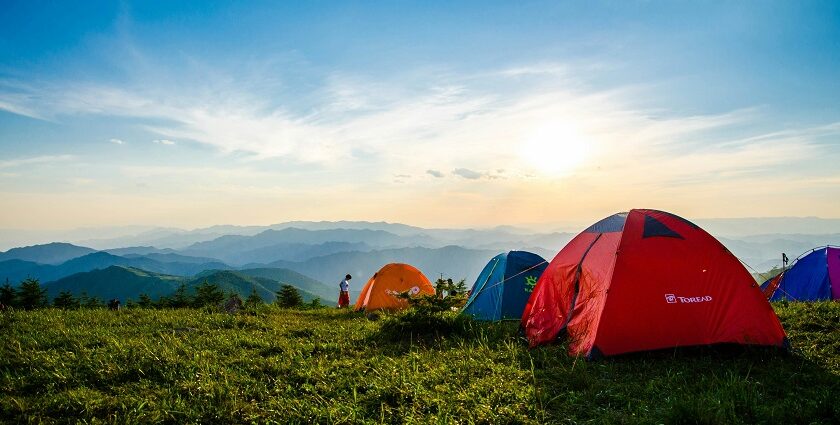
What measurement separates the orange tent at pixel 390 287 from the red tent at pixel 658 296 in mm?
10411

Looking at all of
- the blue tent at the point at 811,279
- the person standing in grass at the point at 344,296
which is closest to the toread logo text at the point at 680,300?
the blue tent at the point at 811,279

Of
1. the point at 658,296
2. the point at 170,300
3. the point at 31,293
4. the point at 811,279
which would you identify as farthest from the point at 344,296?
the point at 811,279

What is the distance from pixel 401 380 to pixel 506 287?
27.0 feet

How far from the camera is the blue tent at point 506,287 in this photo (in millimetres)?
14031

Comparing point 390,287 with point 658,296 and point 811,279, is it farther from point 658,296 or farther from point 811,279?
point 811,279

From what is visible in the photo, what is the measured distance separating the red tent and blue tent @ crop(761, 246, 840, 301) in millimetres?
8484

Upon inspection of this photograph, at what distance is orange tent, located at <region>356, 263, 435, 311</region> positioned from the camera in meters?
19.2

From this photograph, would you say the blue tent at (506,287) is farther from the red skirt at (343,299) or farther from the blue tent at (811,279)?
the red skirt at (343,299)

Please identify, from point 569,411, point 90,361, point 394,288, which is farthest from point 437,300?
point 394,288

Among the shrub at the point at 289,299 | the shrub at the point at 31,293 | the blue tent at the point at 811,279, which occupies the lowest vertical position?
the shrub at the point at 289,299

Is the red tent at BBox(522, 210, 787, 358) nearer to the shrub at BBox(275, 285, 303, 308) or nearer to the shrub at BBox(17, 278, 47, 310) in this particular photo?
the shrub at BBox(275, 285, 303, 308)

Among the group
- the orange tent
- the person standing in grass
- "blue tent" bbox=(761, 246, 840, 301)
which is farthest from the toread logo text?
the person standing in grass

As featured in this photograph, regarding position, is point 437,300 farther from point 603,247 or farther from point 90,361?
point 90,361

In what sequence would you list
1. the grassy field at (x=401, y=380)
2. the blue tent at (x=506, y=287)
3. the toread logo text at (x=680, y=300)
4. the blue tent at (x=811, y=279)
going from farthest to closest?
the blue tent at (x=811, y=279)
the blue tent at (x=506, y=287)
the toread logo text at (x=680, y=300)
the grassy field at (x=401, y=380)
